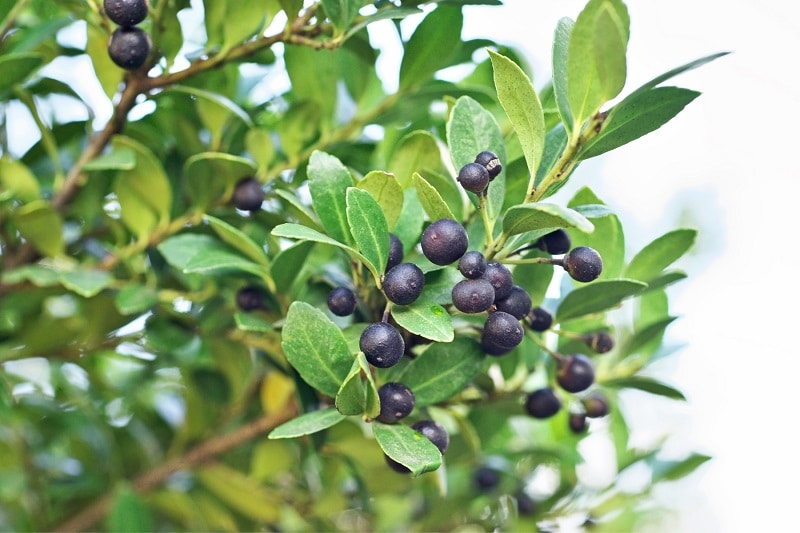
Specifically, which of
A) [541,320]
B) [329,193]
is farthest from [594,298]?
[329,193]

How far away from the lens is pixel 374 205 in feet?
1.94

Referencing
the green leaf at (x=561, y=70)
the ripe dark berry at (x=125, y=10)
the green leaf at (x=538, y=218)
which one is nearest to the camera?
the green leaf at (x=538, y=218)

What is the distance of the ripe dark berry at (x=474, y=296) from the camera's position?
1.83ft

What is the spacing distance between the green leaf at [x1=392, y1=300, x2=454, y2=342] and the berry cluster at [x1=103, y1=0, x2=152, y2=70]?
38 cm

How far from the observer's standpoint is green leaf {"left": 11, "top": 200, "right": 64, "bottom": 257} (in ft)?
2.85

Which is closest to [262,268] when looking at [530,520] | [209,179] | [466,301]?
[209,179]

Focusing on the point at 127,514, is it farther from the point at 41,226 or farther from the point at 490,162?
the point at 490,162

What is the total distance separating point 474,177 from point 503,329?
0.39 ft

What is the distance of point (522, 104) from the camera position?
0.59 meters

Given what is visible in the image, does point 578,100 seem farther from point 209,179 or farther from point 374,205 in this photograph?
point 209,179

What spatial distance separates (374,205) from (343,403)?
0.52 feet

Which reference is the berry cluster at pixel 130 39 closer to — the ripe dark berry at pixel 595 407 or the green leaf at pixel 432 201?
the green leaf at pixel 432 201

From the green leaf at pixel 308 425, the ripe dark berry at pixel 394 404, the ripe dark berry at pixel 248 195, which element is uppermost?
the ripe dark berry at pixel 248 195

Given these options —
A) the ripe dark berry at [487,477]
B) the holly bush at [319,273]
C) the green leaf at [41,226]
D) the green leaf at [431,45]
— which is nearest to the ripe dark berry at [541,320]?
the holly bush at [319,273]
